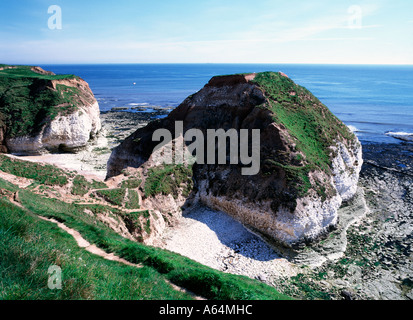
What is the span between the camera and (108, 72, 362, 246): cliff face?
22.9 metres

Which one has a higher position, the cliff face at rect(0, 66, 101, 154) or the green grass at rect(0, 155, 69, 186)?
the cliff face at rect(0, 66, 101, 154)

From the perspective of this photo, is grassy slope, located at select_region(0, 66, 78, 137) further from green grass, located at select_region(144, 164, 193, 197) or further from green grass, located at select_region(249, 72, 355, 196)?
green grass, located at select_region(249, 72, 355, 196)

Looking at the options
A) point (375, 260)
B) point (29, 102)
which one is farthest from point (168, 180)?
point (29, 102)

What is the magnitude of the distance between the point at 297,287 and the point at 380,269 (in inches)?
278

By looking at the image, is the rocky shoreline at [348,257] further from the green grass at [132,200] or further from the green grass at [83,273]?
the green grass at [83,273]

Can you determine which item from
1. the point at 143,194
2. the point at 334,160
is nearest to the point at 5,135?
the point at 143,194

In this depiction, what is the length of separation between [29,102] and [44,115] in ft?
24.6

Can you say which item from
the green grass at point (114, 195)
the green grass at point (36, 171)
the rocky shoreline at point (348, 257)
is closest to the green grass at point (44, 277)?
the rocky shoreline at point (348, 257)

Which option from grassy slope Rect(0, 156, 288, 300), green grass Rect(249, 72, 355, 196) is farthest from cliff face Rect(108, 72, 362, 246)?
grassy slope Rect(0, 156, 288, 300)

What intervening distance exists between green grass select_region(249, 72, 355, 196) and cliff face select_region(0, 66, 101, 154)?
114 feet

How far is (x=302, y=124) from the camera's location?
97.3 feet

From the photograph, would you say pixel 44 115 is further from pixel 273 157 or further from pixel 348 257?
pixel 348 257

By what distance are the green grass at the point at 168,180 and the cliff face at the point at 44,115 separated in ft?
93.3
